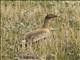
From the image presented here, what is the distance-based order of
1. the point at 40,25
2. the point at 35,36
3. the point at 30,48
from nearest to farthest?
1. the point at 30,48
2. the point at 35,36
3. the point at 40,25

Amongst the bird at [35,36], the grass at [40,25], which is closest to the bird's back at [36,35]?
the bird at [35,36]

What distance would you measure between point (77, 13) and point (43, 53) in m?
2.60

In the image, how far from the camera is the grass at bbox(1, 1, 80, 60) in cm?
864

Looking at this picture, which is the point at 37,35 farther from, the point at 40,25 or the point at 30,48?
the point at 40,25

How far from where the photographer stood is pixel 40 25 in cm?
1020

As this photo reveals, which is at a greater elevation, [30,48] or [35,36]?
[35,36]

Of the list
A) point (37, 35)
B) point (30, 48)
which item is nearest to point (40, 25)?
point (37, 35)

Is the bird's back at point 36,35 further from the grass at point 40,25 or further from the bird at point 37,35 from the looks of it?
the grass at point 40,25

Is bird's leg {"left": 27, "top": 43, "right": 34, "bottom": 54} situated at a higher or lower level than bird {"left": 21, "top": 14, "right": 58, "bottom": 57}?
lower

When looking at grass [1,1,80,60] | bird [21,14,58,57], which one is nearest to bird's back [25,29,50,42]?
bird [21,14,58,57]

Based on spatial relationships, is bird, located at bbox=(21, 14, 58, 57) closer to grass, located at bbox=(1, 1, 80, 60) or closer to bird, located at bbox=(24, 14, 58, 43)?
bird, located at bbox=(24, 14, 58, 43)

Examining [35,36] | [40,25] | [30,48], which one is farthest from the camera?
[40,25]

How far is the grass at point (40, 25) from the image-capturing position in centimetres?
864

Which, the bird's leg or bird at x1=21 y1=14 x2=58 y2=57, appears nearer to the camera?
the bird's leg
